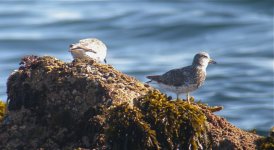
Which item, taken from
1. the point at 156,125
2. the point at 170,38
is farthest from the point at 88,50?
the point at 170,38

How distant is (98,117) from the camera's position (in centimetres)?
945

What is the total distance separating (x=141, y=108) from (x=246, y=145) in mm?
1377

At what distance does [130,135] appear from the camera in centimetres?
930

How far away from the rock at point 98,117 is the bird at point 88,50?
248 centimetres

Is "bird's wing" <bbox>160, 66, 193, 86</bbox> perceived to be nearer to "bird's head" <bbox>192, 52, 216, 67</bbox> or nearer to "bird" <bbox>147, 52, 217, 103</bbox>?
"bird" <bbox>147, 52, 217, 103</bbox>

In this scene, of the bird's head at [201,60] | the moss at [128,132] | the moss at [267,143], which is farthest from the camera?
the bird's head at [201,60]

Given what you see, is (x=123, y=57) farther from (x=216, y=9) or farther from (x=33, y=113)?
(x=33, y=113)

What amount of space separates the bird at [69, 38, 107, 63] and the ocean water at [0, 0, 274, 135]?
13.7 metres

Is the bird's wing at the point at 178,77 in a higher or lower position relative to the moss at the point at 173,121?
higher

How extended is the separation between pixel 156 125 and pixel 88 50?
3.74 metres

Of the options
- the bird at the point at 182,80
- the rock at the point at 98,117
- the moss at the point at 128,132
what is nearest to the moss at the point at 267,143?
the rock at the point at 98,117

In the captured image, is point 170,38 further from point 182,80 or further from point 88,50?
point 182,80

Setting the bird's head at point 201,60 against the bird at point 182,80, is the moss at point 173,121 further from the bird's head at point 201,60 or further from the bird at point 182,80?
the bird's head at point 201,60

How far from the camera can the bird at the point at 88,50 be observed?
1271 cm
